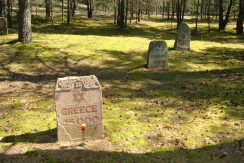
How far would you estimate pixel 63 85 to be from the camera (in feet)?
30.2

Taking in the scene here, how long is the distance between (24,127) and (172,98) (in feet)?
19.7

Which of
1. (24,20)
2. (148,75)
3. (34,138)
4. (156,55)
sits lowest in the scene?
(34,138)

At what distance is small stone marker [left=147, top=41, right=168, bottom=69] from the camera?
1933 cm

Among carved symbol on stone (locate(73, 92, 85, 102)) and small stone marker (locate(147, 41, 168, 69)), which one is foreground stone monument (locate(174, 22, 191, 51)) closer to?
small stone marker (locate(147, 41, 168, 69))

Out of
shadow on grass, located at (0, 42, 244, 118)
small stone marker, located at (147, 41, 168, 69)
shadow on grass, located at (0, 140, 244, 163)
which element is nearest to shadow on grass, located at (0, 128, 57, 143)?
shadow on grass, located at (0, 140, 244, 163)

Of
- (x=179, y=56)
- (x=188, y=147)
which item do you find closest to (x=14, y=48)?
(x=179, y=56)

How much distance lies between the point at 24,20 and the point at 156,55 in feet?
31.1

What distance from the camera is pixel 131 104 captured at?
43.3ft

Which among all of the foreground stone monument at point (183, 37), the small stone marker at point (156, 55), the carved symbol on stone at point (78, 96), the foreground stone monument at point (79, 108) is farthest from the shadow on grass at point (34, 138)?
the foreground stone monument at point (183, 37)

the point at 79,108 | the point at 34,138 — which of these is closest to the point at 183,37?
the point at 79,108

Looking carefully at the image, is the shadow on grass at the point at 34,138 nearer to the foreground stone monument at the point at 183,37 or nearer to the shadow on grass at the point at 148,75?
the shadow on grass at the point at 148,75

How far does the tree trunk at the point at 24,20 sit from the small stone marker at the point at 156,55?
8972 mm

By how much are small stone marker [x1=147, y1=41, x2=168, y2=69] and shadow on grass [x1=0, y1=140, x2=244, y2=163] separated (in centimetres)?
1030

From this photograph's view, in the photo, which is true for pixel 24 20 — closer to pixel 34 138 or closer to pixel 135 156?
pixel 34 138
